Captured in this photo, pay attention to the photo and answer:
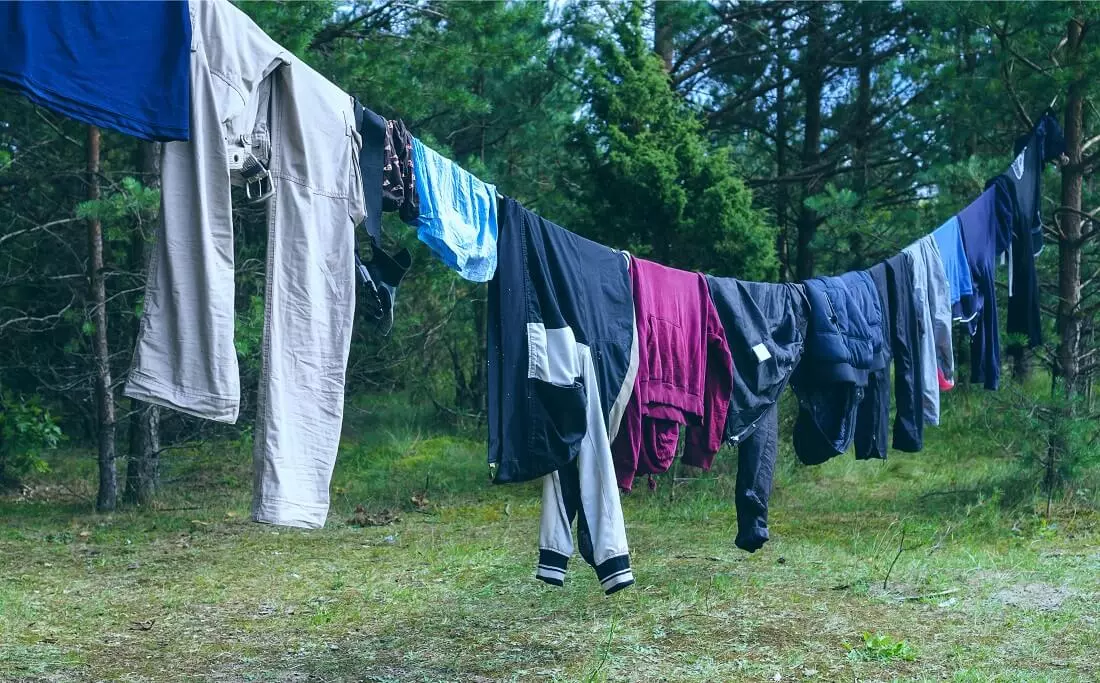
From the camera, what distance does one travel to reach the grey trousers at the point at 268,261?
2.63 meters

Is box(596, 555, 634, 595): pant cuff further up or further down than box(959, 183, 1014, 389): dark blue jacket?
further down

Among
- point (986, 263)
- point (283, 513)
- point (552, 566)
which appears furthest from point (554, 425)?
point (986, 263)

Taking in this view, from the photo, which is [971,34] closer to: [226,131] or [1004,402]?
[1004,402]

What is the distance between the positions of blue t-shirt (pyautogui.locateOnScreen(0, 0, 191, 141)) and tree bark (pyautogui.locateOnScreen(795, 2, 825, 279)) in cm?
839

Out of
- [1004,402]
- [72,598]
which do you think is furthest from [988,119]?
[72,598]

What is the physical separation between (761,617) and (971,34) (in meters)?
4.49

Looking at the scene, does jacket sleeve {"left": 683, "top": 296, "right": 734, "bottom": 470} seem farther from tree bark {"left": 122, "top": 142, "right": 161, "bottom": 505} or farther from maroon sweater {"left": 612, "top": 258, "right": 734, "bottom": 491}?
tree bark {"left": 122, "top": 142, "right": 161, "bottom": 505}

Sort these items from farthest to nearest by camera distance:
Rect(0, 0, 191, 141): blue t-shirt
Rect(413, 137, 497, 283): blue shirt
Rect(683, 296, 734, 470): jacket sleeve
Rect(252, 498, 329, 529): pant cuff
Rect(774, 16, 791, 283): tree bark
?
Rect(774, 16, 791, 283): tree bark → Rect(683, 296, 734, 470): jacket sleeve → Rect(413, 137, 497, 283): blue shirt → Rect(252, 498, 329, 529): pant cuff → Rect(0, 0, 191, 141): blue t-shirt

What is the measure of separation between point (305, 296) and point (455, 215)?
69 centimetres

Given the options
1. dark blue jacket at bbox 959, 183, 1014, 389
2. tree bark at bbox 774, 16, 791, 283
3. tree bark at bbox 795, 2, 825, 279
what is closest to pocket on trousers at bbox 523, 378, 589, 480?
dark blue jacket at bbox 959, 183, 1014, 389

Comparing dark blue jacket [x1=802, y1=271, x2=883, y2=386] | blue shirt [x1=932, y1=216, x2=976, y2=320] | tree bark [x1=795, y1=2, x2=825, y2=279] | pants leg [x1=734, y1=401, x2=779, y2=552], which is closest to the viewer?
pants leg [x1=734, y1=401, x2=779, y2=552]

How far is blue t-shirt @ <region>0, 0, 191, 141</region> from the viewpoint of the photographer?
90.8 inches

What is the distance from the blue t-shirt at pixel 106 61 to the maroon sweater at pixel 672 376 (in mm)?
1872

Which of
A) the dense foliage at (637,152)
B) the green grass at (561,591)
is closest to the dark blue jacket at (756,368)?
the green grass at (561,591)
